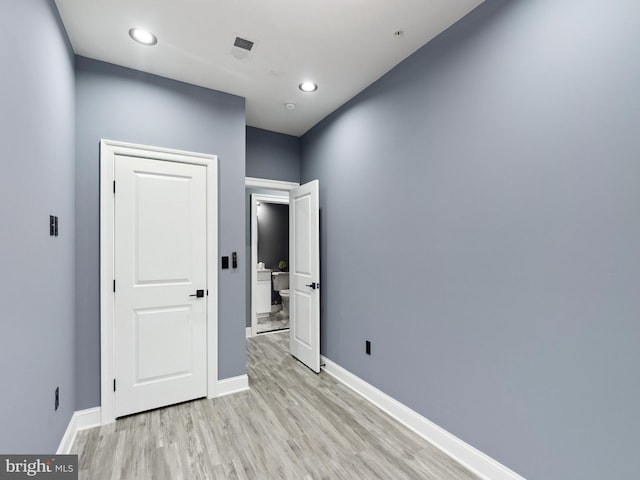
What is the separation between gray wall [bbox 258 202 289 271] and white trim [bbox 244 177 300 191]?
277 cm

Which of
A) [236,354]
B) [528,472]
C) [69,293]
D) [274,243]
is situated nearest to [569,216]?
[528,472]

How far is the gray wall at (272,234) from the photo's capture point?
22.0ft

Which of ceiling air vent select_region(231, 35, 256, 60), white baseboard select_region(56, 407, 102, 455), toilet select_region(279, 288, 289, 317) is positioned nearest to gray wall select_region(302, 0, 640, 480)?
ceiling air vent select_region(231, 35, 256, 60)

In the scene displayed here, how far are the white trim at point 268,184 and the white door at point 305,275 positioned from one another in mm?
174

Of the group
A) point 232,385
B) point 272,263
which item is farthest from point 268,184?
point 272,263

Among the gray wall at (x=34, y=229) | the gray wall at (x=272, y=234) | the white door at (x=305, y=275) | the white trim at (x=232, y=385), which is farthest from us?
the gray wall at (x=272, y=234)

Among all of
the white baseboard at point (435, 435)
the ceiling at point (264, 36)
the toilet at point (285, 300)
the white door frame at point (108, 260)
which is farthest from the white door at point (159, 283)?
the toilet at point (285, 300)

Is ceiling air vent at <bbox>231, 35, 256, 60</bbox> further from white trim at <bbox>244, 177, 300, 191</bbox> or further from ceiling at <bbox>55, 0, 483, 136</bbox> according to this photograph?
white trim at <bbox>244, 177, 300, 191</bbox>

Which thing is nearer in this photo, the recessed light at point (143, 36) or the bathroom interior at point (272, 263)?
the recessed light at point (143, 36)

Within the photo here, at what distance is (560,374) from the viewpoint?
1.50 metres

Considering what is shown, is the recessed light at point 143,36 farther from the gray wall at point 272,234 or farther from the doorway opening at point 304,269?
the gray wall at point 272,234

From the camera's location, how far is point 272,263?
22.4 ft

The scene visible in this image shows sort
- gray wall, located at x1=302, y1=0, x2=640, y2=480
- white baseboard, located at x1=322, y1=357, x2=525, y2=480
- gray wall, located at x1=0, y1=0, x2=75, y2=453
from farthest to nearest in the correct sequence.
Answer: white baseboard, located at x1=322, y1=357, x2=525, y2=480 → gray wall, located at x1=302, y1=0, x2=640, y2=480 → gray wall, located at x1=0, y1=0, x2=75, y2=453

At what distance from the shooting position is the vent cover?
222cm
